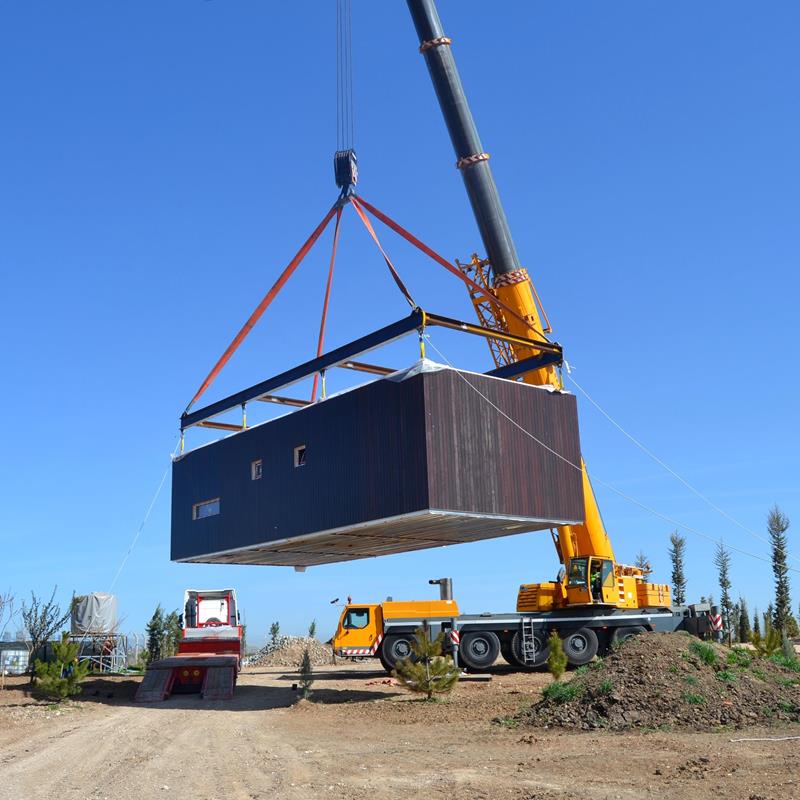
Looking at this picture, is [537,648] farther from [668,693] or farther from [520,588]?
[668,693]

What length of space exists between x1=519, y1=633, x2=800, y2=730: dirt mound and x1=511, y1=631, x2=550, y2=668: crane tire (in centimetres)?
1121

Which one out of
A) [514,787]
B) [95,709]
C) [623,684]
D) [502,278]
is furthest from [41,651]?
[514,787]

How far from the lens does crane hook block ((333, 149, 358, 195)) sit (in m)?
22.0

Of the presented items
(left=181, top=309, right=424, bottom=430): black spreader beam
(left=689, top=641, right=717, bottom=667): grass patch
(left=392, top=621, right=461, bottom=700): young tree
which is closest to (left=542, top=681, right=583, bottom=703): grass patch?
(left=689, top=641, right=717, bottom=667): grass patch

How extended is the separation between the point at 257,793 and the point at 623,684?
730cm

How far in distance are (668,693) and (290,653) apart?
3016 cm

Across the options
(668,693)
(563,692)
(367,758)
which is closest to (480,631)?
(563,692)

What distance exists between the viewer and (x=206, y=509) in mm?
25281

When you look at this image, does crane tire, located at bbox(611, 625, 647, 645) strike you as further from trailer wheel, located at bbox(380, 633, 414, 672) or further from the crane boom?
trailer wheel, located at bbox(380, 633, 414, 672)

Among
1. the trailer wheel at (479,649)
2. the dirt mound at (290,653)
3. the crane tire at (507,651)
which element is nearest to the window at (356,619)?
the trailer wheel at (479,649)

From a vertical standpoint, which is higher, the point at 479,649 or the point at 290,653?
the point at 479,649

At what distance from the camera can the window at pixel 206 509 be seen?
2483 cm

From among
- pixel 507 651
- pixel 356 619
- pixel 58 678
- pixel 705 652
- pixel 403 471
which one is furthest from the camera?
pixel 356 619

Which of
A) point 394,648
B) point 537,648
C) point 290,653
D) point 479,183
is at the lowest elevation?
point 290,653
